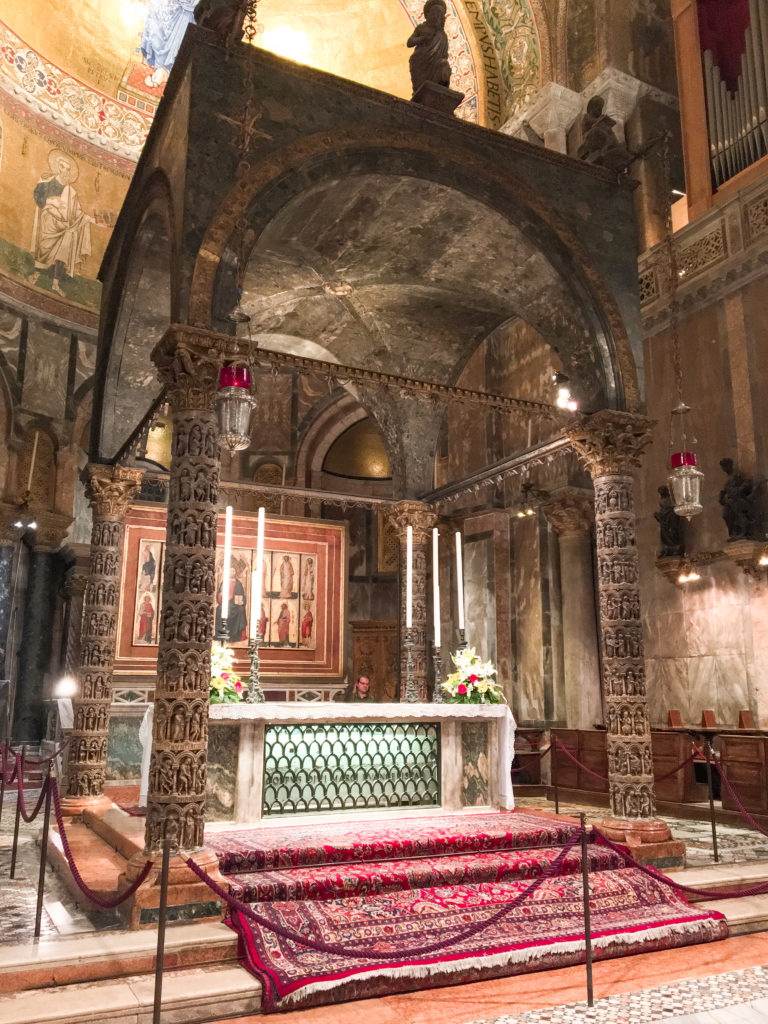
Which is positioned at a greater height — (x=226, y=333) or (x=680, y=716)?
(x=226, y=333)

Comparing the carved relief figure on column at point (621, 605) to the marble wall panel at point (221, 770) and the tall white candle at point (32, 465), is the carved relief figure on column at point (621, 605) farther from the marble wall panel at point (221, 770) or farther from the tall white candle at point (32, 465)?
the tall white candle at point (32, 465)

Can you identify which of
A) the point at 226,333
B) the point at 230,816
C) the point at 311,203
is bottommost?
the point at 230,816

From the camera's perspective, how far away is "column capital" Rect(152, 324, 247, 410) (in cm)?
607

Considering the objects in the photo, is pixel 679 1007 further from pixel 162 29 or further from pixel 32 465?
pixel 162 29

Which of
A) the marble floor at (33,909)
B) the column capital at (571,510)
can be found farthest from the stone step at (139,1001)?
the column capital at (571,510)

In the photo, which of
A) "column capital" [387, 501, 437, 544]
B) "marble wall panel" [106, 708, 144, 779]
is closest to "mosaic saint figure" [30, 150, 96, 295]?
"marble wall panel" [106, 708, 144, 779]

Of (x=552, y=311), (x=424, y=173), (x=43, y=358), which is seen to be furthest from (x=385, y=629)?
(x=424, y=173)

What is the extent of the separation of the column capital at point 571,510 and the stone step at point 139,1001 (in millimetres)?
8370

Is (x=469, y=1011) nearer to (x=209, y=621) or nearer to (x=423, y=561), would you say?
(x=209, y=621)

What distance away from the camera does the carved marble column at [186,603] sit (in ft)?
18.1

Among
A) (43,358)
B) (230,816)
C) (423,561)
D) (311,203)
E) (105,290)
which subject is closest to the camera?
(230,816)

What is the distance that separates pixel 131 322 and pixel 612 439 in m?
5.12

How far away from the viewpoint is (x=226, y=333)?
6.27 metres

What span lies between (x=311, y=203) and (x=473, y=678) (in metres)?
4.87
